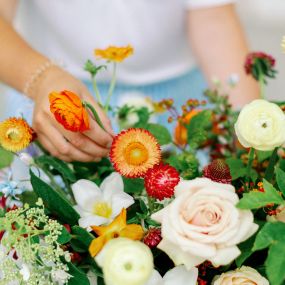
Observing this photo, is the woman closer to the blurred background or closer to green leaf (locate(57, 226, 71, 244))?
the blurred background

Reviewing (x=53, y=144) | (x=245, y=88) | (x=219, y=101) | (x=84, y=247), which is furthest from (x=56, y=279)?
(x=245, y=88)

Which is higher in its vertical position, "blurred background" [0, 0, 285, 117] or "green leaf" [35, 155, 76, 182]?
"green leaf" [35, 155, 76, 182]

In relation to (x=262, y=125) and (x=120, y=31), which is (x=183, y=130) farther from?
(x=120, y=31)

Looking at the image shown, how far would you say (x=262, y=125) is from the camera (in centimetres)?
32

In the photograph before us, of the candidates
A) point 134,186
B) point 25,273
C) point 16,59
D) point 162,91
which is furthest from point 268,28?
point 25,273

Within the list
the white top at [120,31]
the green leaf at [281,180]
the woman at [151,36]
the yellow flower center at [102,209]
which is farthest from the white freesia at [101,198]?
the white top at [120,31]

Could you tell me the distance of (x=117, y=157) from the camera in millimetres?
333

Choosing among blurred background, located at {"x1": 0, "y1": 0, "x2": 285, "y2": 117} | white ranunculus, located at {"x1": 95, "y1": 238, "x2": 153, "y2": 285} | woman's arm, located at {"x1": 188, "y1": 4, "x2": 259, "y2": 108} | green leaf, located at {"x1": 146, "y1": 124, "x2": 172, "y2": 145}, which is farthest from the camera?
blurred background, located at {"x1": 0, "y1": 0, "x2": 285, "y2": 117}

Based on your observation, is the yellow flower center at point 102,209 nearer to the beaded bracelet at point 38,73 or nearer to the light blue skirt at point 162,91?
the beaded bracelet at point 38,73

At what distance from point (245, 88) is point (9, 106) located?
427mm

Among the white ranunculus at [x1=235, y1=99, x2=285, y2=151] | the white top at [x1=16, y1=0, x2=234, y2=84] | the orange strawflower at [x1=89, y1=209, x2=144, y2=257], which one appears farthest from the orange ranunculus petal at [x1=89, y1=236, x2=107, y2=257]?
the white top at [x1=16, y1=0, x2=234, y2=84]

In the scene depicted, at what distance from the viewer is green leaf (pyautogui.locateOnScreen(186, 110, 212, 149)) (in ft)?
1.44

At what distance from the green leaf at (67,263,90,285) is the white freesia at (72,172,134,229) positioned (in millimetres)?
38

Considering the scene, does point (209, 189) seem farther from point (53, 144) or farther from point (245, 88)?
point (245, 88)
